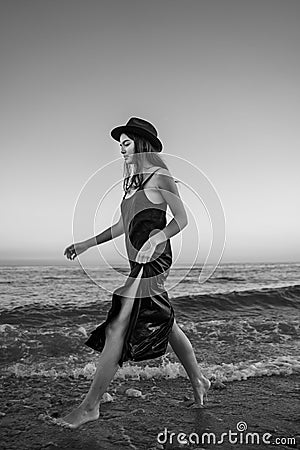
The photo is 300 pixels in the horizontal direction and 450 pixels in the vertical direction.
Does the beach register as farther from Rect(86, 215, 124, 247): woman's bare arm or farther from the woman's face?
the woman's face

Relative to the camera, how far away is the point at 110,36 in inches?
251

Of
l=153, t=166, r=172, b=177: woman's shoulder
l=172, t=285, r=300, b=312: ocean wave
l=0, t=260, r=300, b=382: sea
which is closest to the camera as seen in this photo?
l=153, t=166, r=172, b=177: woman's shoulder

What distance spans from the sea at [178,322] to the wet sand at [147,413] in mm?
235

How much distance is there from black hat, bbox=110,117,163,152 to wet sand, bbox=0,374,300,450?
1487 millimetres

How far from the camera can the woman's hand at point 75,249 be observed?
2.84 meters

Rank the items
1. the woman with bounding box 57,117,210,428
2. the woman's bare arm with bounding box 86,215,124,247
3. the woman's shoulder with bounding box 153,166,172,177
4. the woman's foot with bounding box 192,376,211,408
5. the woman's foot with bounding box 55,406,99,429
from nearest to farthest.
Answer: the woman's foot with bounding box 55,406,99,429 → the woman with bounding box 57,117,210,428 → the woman's shoulder with bounding box 153,166,172,177 → the woman's foot with bounding box 192,376,211,408 → the woman's bare arm with bounding box 86,215,124,247

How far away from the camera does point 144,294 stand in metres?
2.56

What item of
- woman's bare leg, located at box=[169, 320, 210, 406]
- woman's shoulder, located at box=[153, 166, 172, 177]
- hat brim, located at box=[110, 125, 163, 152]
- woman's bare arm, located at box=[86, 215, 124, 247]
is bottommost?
woman's bare leg, located at box=[169, 320, 210, 406]

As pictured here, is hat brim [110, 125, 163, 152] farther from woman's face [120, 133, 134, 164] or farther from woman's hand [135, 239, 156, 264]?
woman's hand [135, 239, 156, 264]

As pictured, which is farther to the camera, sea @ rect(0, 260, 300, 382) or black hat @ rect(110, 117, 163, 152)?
→ sea @ rect(0, 260, 300, 382)

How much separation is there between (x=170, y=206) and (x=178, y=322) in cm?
350

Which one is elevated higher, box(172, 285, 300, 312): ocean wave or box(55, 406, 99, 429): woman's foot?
box(172, 285, 300, 312): ocean wave

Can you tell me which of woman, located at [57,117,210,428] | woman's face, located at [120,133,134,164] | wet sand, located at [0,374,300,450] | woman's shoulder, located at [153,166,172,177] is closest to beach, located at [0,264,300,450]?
wet sand, located at [0,374,300,450]

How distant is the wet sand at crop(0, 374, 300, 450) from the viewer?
7.24 ft
